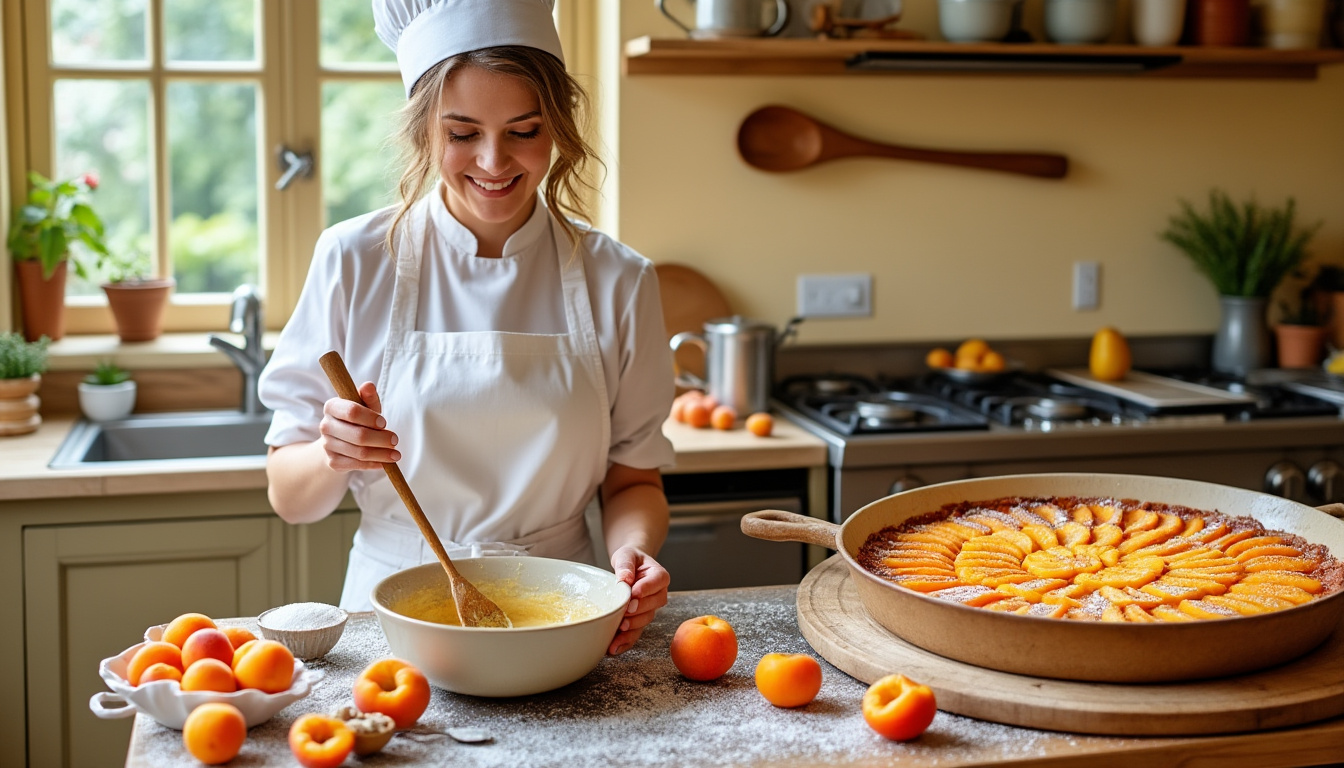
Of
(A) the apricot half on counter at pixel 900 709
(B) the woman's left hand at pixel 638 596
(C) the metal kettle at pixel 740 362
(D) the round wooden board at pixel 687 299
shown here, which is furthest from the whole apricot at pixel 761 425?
(A) the apricot half on counter at pixel 900 709

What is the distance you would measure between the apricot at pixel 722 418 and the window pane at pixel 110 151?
1399 millimetres

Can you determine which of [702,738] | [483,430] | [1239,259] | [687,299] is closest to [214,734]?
[702,738]

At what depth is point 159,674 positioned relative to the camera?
1150 millimetres

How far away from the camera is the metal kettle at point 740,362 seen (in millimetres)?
2744

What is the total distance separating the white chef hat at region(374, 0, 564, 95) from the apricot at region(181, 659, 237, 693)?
2.56ft

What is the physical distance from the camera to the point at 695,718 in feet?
3.94

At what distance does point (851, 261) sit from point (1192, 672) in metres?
1.96

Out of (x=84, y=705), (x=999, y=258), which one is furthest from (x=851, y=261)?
(x=84, y=705)

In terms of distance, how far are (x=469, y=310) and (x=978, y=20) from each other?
1600 mm

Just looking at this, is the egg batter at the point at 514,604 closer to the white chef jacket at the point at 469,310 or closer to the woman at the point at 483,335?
the woman at the point at 483,335

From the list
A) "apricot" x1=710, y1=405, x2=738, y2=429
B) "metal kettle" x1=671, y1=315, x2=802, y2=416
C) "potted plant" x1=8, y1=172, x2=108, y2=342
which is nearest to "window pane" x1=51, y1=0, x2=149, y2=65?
"potted plant" x1=8, y1=172, x2=108, y2=342

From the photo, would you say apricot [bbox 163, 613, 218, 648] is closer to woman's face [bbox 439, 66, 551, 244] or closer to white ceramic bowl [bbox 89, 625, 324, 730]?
white ceramic bowl [bbox 89, 625, 324, 730]

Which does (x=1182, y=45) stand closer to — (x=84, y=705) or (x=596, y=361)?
Result: (x=596, y=361)

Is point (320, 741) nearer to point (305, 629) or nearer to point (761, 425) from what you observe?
point (305, 629)
